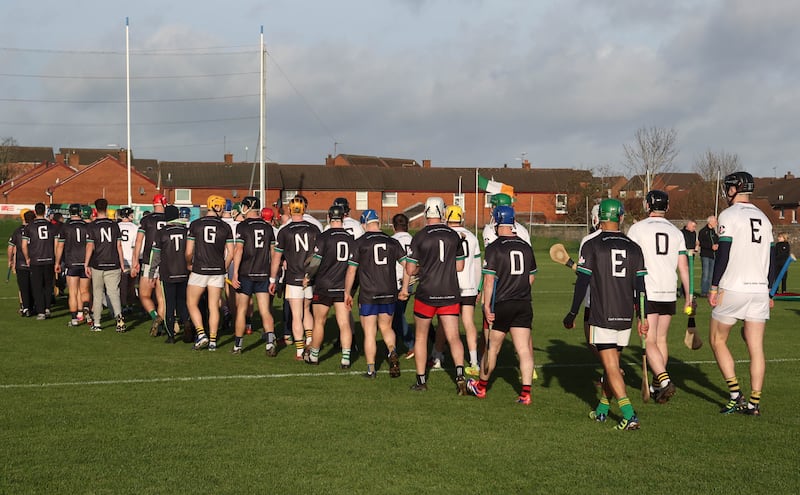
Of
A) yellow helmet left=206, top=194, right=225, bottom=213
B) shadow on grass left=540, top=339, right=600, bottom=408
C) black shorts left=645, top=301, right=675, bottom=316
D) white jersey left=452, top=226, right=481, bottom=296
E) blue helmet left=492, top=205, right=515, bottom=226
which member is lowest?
shadow on grass left=540, top=339, right=600, bottom=408

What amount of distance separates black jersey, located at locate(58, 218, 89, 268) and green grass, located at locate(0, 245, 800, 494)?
4056 millimetres

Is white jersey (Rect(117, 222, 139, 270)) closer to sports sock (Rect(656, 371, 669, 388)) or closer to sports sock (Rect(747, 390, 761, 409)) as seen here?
sports sock (Rect(656, 371, 669, 388))

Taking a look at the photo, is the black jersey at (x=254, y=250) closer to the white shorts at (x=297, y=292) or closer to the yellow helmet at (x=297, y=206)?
the white shorts at (x=297, y=292)

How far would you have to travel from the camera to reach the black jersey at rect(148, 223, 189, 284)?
12.9 metres

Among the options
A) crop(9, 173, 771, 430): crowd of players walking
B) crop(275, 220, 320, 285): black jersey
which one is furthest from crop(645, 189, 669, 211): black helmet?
crop(275, 220, 320, 285): black jersey

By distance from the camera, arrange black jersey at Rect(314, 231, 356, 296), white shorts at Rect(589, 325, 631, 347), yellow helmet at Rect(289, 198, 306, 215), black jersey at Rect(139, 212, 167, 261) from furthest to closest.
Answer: black jersey at Rect(139, 212, 167, 261) < yellow helmet at Rect(289, 198, 306, 215) < black jersey at Rect(314, 231, 356, 296) < white shorts at Rect(589, 325, 631, 347)

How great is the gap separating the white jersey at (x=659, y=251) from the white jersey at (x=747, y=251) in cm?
55

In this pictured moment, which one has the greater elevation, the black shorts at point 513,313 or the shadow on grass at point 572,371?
the black shorts at point 513,313

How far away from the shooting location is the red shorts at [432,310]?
30.3 ft

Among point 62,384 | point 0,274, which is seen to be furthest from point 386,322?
point 0,274

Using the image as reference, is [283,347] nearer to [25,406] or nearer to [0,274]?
[25,406]

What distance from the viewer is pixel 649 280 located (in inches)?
338

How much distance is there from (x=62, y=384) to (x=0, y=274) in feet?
76.5

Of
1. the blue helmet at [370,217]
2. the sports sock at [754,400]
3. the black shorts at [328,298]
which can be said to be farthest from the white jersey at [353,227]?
the sports sock at [754,400]
